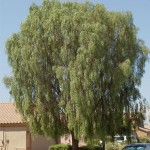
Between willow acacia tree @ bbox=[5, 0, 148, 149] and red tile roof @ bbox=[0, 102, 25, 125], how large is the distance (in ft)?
16.4

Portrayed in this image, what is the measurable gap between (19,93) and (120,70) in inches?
294

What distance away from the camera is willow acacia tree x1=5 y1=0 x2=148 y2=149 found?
26500 mm

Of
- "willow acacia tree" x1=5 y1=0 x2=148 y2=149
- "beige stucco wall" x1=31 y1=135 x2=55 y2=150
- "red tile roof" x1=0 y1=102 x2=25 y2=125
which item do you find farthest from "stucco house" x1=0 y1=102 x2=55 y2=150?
"willow acacia tree" x1=5 y1=0 x2=148 y2=149

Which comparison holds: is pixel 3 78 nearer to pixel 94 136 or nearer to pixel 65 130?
pixel 65 130

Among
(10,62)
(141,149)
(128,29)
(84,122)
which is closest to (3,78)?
(10,62)

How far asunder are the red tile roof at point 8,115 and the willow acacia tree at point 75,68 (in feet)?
16.4

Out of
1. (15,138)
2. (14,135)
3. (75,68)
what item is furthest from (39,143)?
(75,68)

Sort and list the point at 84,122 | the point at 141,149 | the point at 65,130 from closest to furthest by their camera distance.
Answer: the point at 141,149 → the point at 84,122 → the point at 65,130

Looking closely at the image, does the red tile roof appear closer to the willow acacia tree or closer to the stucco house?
the stucco house

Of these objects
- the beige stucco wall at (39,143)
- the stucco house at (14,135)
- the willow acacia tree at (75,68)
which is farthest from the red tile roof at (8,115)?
the willow acacia tree at (75,68)

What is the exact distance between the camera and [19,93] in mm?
28984

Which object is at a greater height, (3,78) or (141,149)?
(3,78)

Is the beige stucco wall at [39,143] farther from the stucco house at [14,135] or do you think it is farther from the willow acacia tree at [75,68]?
the willow acacia tree at [75,68]

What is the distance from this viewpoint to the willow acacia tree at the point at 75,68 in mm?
26500
